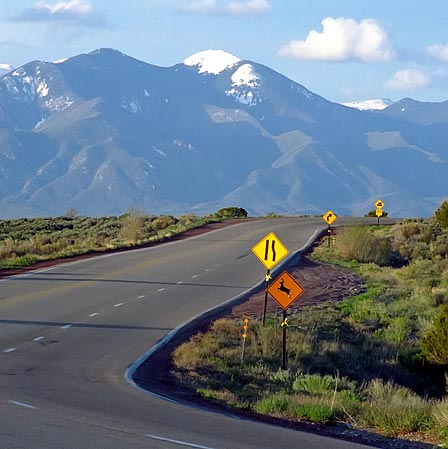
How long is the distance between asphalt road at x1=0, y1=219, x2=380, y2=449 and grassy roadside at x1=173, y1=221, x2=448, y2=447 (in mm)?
1149

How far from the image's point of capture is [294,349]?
66.3 ft

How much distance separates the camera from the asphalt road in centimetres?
1077

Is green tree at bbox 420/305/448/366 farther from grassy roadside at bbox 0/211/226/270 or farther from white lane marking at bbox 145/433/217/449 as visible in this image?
grassy roadside at bbox 0/211/226/270

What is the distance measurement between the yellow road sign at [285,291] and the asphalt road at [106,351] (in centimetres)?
231

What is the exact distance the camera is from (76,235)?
5688 centimetres

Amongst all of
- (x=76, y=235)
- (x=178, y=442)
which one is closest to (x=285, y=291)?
(x=178, y=442)

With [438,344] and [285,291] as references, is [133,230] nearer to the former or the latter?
[438,344]

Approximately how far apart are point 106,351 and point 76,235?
1569 inches

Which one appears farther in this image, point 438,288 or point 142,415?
point 438,288

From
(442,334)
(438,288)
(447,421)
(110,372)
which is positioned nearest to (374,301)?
(438,288)

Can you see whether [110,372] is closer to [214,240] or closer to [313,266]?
[313,266]

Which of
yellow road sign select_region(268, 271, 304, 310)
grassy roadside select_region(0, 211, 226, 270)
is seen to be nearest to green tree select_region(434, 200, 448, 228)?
grassy roadside select_region(0, 211, 226, 270)

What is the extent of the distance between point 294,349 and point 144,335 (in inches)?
113

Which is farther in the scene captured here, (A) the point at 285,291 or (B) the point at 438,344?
(B) the point at 438,344
